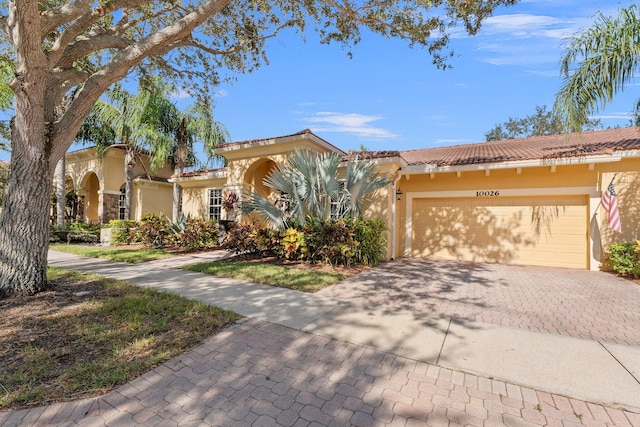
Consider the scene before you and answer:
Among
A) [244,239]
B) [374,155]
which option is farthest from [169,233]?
[374,155]

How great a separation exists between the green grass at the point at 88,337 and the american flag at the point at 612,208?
997 centimetres

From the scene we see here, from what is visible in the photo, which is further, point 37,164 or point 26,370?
point 37,164

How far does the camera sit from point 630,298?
5.73 metres

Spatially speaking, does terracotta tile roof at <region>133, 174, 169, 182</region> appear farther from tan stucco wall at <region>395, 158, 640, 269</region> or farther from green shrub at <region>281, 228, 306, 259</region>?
tan stucco wall at <region>395, 158, 640, 269</region>

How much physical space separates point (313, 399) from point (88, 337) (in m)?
2.91

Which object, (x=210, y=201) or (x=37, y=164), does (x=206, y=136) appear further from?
(x=37, y=164)

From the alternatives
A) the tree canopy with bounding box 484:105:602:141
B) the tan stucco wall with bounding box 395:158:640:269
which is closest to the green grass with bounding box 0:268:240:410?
the tan stucco wall with bounding box 395:158:640:269

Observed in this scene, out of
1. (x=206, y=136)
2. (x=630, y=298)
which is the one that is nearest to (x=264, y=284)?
(x=630, y=298)

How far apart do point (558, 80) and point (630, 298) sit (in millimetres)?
5556

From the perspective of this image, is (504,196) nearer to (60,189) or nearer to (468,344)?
(468,344)

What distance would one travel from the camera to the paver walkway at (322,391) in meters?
2.28

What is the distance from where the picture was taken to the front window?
1408cm

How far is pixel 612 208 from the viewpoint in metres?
8.08

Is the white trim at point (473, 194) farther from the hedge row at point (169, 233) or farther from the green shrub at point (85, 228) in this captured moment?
the green shrub at point (85, 228)
